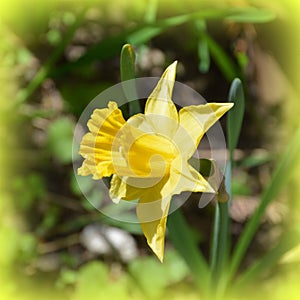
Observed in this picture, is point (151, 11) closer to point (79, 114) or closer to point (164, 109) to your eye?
point (79, 114)

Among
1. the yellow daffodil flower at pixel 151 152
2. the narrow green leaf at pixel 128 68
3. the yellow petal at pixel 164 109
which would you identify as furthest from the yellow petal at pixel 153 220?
the narrow green leaf at pixel 128 68

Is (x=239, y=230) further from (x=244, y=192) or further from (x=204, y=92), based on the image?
(x=204, y=92)

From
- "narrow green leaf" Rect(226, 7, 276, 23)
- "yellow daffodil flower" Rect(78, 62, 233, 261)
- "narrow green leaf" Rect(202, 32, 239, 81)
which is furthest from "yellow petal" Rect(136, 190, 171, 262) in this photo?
"narrow green leaf" Rect(202, 32, 239, 81)

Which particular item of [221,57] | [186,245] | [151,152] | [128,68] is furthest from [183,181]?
[221,57]

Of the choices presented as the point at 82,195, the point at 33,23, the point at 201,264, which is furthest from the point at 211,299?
the point at 33,23

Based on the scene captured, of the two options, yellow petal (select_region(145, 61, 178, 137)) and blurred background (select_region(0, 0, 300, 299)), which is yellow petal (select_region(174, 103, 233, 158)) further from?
blurred background (select_region(0, 0, 300, 299))

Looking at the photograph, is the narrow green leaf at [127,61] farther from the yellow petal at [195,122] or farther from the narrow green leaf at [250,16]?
the narrow green leaf at [250,16]

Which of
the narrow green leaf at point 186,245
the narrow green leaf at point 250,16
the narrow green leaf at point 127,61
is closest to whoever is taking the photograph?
the narrow green leaf at point 127,61

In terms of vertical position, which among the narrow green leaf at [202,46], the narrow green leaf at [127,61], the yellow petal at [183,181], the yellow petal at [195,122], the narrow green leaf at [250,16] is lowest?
the narrow green leaf at [202,46]
